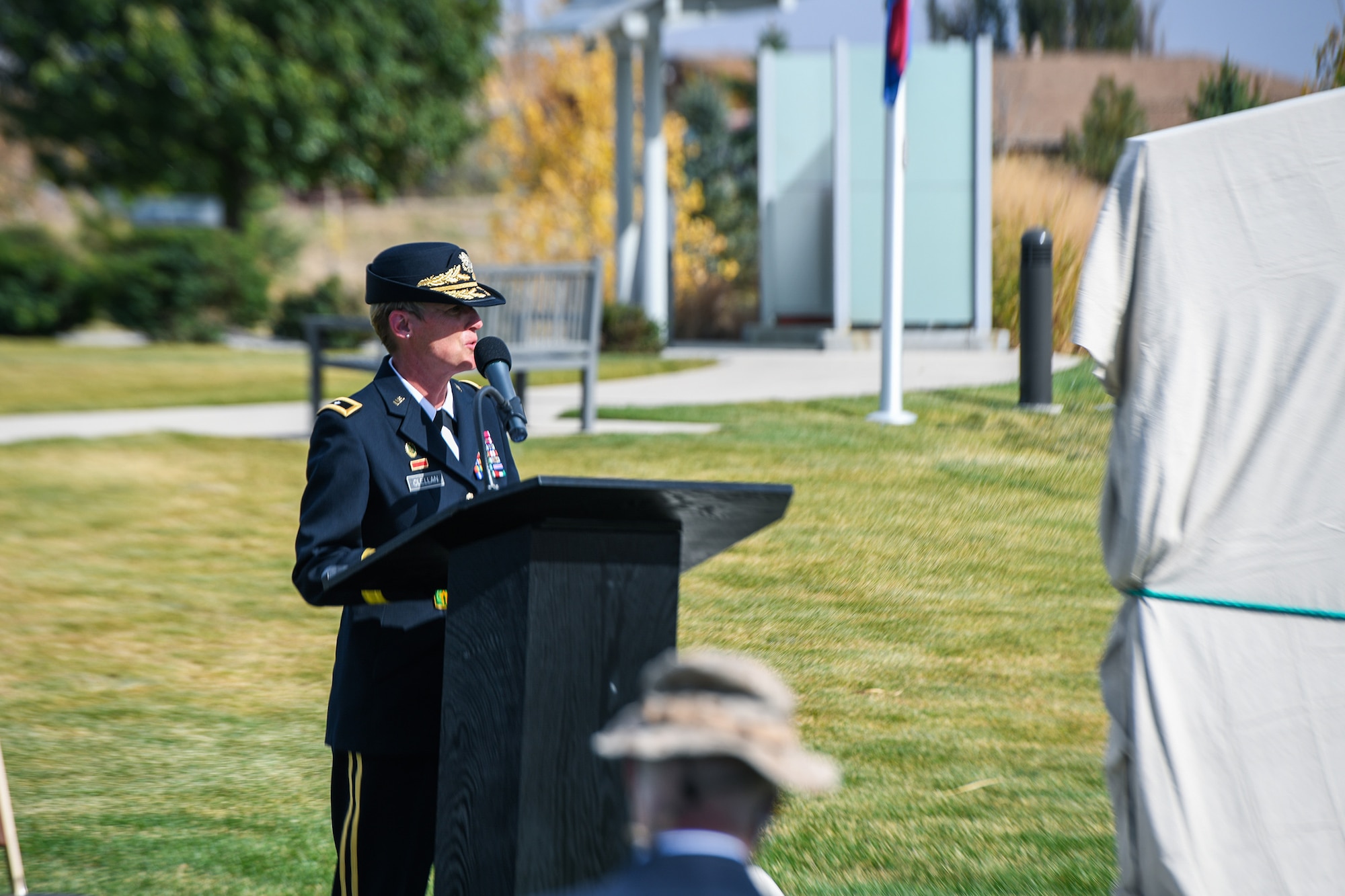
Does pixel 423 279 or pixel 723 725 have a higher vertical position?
pixel 423 279

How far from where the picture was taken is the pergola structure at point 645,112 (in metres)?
18.6

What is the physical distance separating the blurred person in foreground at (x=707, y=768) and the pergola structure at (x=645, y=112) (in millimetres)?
17859

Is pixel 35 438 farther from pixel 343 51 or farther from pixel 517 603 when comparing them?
pixel 343 51

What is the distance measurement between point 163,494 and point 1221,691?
8.34m

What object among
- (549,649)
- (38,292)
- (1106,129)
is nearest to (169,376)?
(38,292)

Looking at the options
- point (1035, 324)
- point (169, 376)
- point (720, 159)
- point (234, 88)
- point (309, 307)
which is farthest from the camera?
point (720, 159)

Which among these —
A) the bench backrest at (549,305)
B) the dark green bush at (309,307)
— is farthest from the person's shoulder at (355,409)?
the dark green bush at (309,307)

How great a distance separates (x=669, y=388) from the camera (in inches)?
528

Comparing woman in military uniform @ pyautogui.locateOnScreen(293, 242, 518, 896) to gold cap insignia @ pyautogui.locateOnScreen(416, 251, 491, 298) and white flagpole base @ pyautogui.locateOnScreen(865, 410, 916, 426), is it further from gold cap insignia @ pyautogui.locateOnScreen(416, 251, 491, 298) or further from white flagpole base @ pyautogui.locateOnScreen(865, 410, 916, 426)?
white flagpole base @ pyautogui.locateOnScreen(865, 410, 916, 426)

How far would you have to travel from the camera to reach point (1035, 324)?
26.6ft

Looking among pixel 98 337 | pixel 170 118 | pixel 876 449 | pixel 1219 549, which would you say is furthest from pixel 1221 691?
pixel 170 118

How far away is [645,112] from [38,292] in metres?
14.3

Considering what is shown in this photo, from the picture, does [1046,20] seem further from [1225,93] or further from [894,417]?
[1225,93]

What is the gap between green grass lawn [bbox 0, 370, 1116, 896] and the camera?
13.9ft
